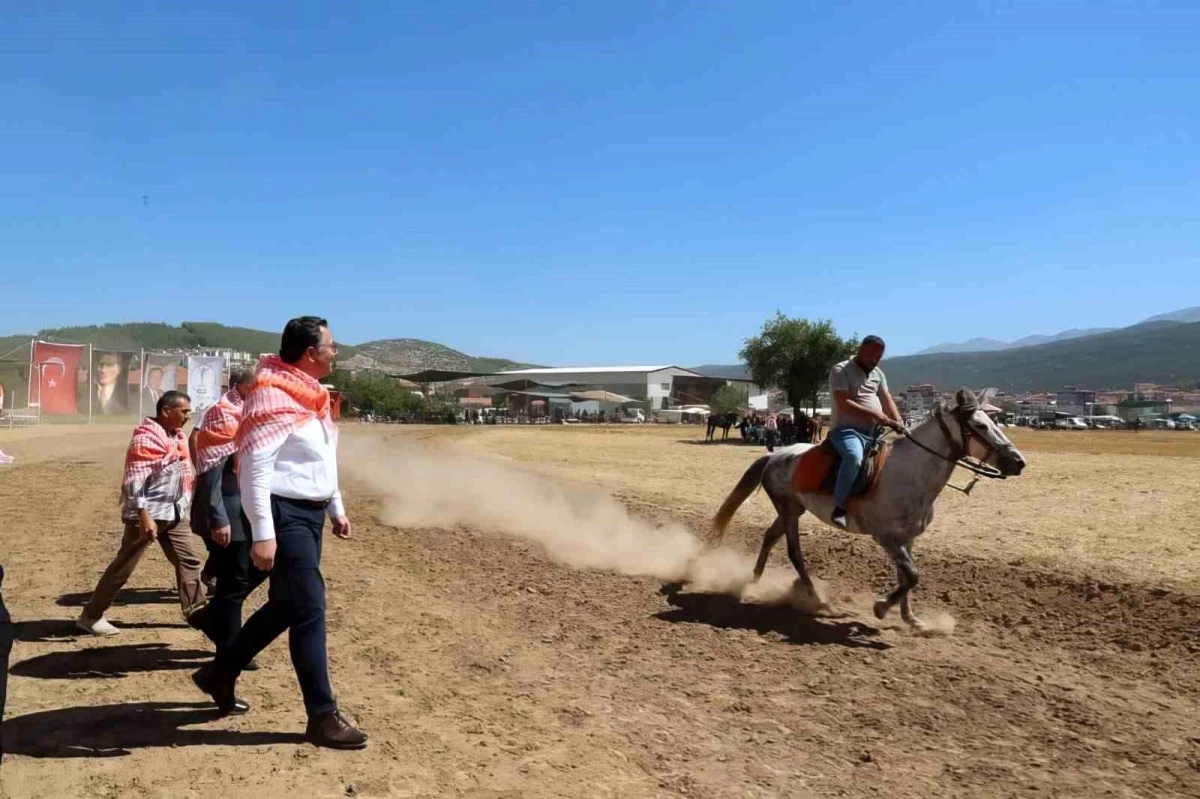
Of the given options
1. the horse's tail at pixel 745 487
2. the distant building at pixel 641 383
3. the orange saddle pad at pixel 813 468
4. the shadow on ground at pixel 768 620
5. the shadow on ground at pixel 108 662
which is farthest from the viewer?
the distant building at pixel 641 383

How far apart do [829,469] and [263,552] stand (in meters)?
5.73

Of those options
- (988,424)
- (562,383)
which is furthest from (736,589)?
(562,383)

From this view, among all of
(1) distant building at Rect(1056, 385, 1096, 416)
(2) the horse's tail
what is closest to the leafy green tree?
(2) the horse's tail

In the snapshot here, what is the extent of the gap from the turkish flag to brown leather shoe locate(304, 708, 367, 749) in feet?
168

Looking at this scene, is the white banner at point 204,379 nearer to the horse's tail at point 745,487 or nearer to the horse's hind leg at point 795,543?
the horse's tail at point 745,487

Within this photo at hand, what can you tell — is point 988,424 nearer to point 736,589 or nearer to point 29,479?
point 736,589

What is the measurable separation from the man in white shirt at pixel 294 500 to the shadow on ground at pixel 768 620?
13.2 ft

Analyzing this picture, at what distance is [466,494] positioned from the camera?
58.8 ft

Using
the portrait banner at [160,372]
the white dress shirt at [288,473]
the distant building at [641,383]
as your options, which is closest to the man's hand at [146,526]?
the white dress shirt at [288,473]

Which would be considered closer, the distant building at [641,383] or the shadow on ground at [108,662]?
the shadow on ground at [108,662]

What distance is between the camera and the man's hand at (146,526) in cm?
635

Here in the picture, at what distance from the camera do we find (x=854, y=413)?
8.21 m

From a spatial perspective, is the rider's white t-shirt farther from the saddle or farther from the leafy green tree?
the leafy green tree

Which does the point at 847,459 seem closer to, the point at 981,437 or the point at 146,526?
the point at 981,437
